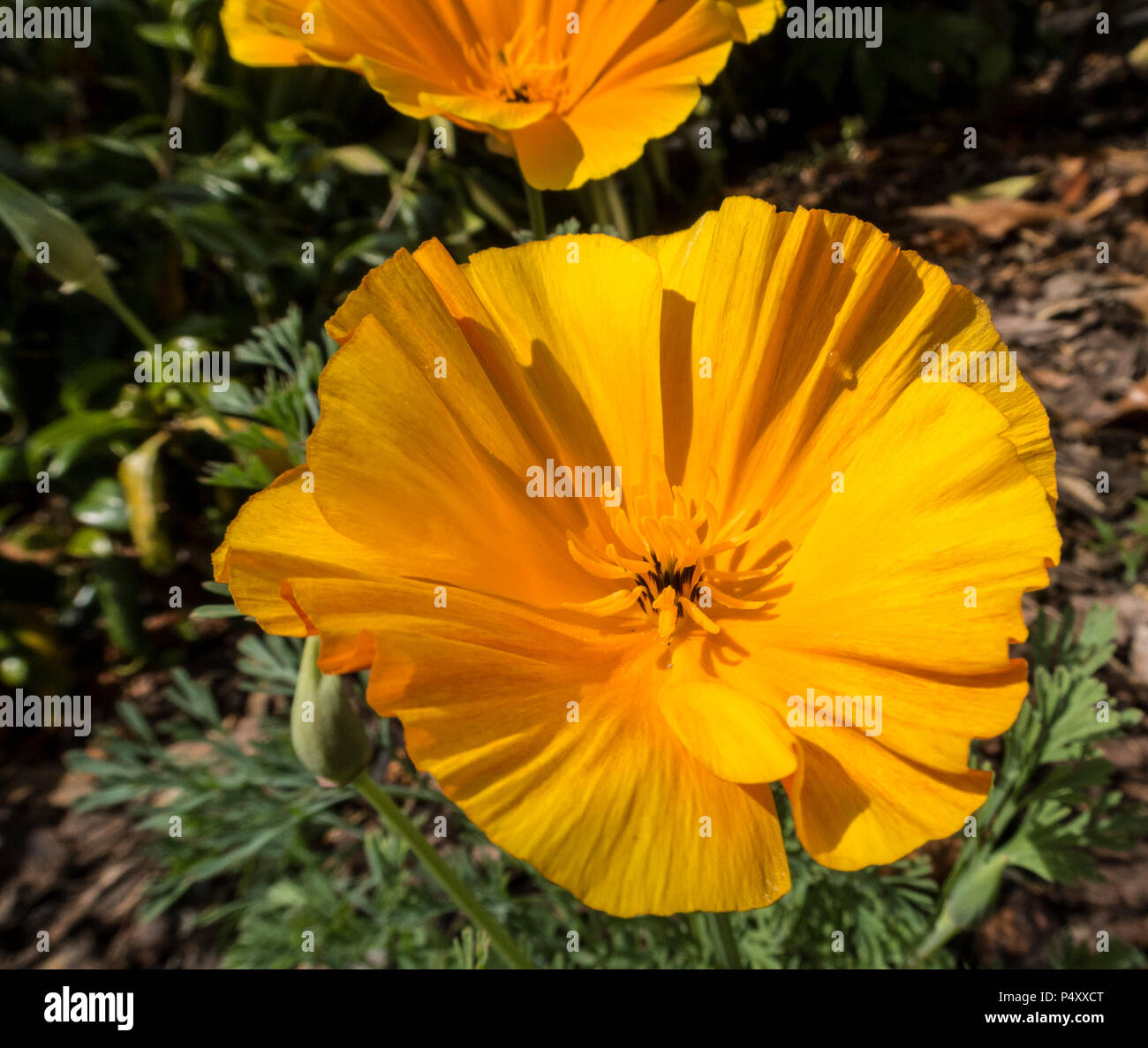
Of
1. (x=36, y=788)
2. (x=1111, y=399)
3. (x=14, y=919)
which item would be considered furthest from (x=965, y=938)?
(x=36, y=788)

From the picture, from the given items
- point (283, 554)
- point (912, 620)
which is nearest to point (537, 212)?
point (283, 554)

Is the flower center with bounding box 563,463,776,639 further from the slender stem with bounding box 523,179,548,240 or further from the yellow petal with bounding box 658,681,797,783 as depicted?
the slender stem with bounding box 523,179,548,240

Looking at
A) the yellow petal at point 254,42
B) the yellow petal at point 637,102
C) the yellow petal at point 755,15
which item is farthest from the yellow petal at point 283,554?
the yellow petal at point 755,15

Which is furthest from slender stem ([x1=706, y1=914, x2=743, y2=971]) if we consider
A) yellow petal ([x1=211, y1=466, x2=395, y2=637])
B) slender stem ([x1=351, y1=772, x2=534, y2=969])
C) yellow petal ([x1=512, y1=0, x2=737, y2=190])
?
yellow petal ([x1=512, y1=0, x2=737, y2=190])

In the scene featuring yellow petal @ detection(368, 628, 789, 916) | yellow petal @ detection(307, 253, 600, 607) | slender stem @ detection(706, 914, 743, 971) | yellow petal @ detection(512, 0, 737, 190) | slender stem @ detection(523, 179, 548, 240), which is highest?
→ yellow petal @ detection(512, 0, 737, 190)

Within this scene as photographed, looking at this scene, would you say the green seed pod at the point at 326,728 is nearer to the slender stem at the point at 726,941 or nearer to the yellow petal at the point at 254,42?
the slender stem at the point at 726,941
